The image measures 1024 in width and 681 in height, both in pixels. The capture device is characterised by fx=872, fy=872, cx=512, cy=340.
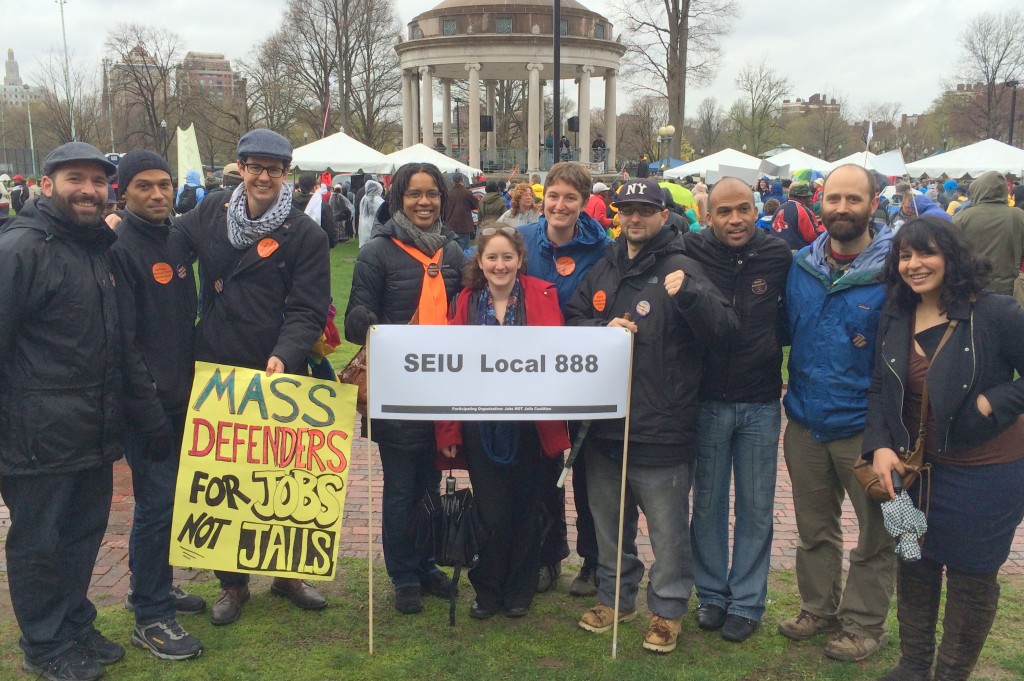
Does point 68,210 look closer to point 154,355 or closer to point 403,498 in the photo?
point 154,355

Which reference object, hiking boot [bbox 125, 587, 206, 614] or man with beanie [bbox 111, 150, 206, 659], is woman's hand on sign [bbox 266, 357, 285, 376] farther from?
hiking boot [bbox 125, 587, 206, 614]

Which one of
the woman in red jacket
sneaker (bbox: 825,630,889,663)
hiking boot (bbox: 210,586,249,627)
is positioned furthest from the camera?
hiking boot (bbox: 210,586,249,627)

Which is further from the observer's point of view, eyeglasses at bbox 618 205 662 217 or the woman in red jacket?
the woman in red jacket

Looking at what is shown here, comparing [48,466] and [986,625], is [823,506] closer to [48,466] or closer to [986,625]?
[986,625]

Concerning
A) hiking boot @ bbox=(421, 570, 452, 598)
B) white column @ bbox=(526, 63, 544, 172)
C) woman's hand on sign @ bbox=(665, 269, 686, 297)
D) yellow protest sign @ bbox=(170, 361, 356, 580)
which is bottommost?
hiking boot @ bbox=(421, 570, 452, 598)

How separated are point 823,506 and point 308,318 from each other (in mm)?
2560

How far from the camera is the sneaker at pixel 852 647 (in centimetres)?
392

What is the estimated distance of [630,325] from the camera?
3818 mm

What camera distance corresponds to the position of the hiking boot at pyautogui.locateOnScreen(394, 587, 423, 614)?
14.5 ft

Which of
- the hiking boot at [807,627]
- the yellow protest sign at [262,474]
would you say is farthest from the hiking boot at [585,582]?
the yellow protest sign at [262,474]

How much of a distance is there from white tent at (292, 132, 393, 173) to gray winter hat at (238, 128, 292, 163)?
56.9 feet

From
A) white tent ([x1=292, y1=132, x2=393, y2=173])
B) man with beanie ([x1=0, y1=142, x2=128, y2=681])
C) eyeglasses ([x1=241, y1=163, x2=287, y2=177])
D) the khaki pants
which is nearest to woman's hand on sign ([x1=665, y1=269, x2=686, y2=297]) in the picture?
the khaki pants

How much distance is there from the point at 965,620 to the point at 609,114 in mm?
44049

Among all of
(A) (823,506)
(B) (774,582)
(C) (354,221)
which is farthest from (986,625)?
(C) (354,221)
